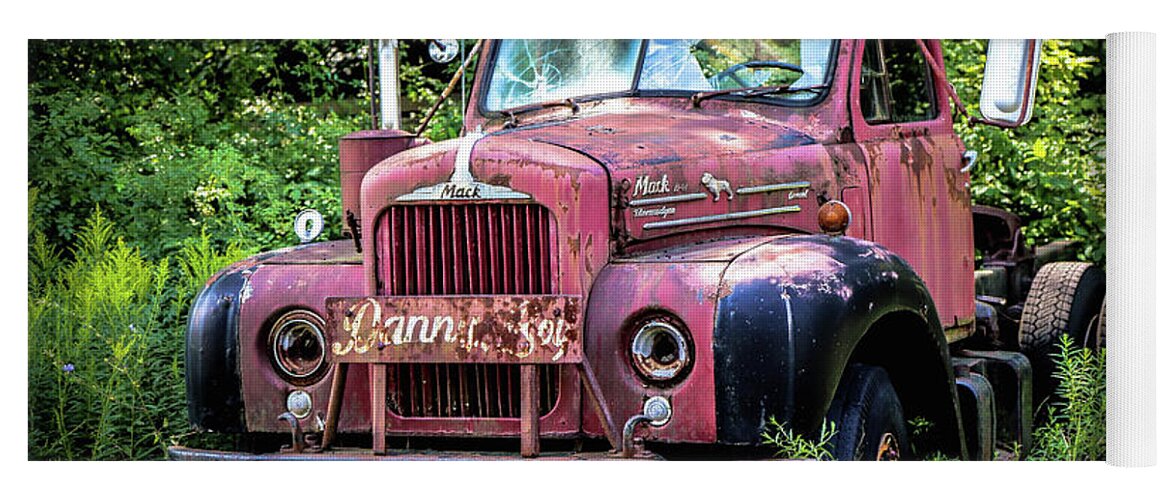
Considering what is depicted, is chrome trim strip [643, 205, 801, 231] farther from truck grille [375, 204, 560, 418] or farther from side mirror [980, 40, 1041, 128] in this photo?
side mirror [980, 40, 1041, 128]

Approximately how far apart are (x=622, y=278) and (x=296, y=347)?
121cm

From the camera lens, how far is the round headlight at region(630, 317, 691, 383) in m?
4.98

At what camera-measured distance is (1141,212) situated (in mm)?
6316

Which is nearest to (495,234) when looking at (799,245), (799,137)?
(799,245)

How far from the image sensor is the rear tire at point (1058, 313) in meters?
7.18

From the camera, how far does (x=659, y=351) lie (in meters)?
5.06

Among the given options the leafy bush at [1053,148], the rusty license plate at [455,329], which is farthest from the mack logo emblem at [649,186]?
the leafy bush at [1053,148]

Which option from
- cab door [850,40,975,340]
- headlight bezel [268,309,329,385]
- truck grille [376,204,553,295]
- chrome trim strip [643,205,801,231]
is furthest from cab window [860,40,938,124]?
headlight bezel [268,309,329,385]

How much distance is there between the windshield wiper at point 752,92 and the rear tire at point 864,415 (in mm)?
1225

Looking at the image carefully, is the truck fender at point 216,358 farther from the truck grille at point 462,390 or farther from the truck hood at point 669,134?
the truck hood at point 669,134

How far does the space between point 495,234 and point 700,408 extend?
0.86 metres

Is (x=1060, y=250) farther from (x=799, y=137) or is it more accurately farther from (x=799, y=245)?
(x=799, y=245)

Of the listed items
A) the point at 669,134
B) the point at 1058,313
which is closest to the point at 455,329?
the point at 669,134

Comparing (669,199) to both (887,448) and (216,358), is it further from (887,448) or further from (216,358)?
(216,358)
